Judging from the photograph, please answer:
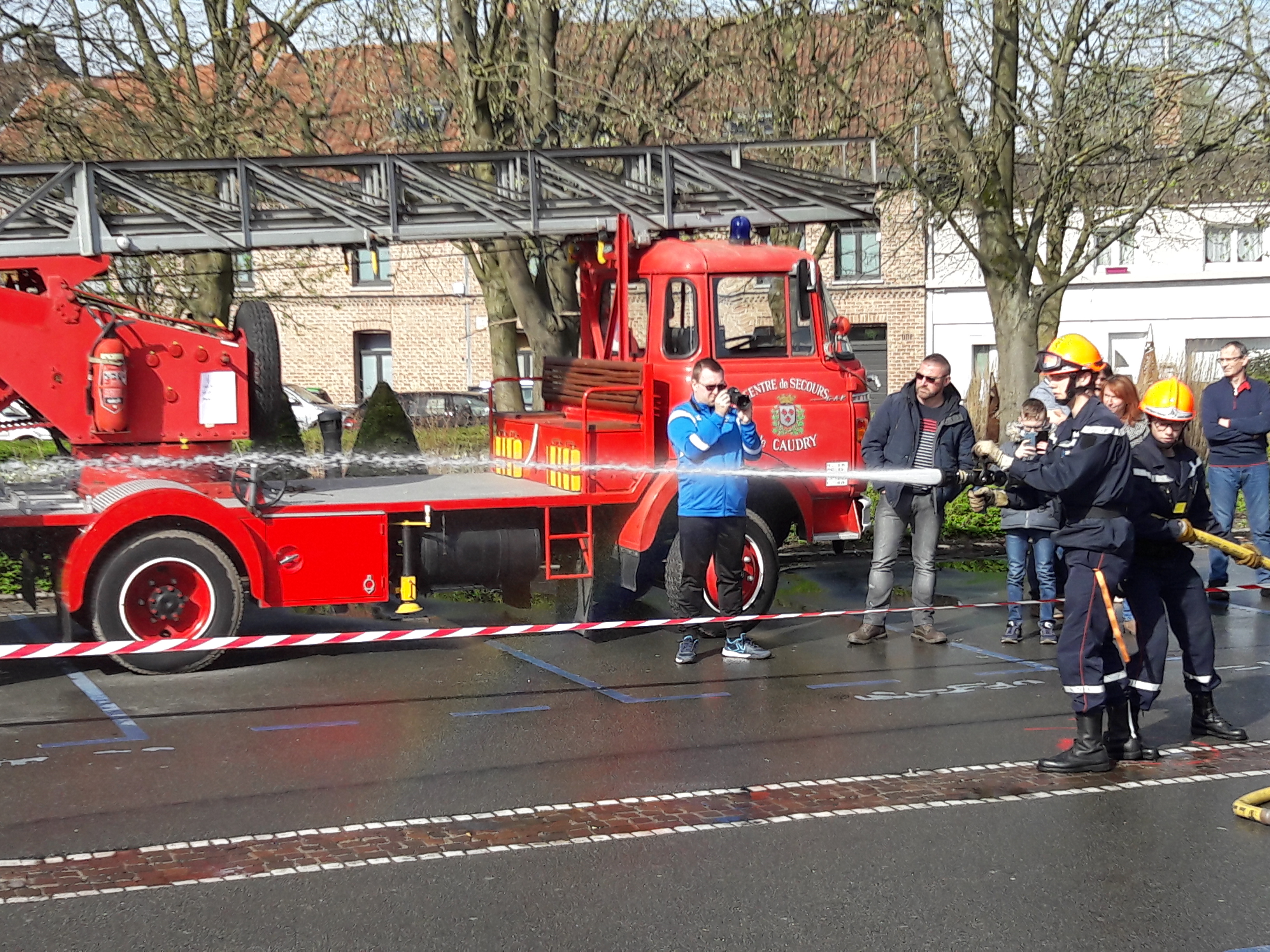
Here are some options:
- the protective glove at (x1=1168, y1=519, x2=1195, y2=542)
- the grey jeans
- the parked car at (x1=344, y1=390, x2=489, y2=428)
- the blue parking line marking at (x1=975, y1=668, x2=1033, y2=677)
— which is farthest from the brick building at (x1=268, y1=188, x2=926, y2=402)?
the protective glove at (x1=1168, y1=519, x2=1195, y2=542)

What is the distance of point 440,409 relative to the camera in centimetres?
3194

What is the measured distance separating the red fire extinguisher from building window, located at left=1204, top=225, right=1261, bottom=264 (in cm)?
3407

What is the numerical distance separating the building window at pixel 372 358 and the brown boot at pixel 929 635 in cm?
3070

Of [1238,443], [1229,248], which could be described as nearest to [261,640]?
[1238,443]

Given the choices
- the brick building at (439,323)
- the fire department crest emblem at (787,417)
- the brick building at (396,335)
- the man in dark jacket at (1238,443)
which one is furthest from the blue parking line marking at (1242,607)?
the brick building at (396,335)

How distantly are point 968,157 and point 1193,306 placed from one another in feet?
86.8

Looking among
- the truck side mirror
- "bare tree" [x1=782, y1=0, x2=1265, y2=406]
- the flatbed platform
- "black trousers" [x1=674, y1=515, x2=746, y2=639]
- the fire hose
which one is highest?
"bare tree" [x1=782, y1=0, x2=1265, y2=406]

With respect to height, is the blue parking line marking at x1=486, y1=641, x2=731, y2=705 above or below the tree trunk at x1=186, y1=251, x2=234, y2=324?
below

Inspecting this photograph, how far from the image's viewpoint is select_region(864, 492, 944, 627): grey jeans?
9.48 meters

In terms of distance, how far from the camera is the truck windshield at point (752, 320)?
9.80 metres

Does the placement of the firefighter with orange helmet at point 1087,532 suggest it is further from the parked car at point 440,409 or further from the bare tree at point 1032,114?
the parked car at point 440,409

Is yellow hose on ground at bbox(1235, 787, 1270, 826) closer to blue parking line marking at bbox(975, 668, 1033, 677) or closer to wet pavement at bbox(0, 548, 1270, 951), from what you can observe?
wet pavement at bbox(0, 548, 1270, 951)

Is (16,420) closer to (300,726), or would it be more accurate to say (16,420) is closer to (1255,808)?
(300,726)

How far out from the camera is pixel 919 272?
38.5m
